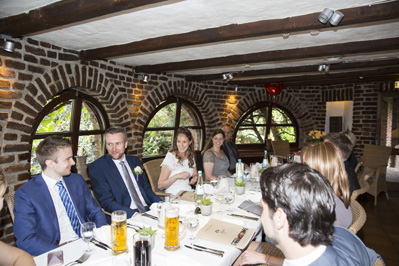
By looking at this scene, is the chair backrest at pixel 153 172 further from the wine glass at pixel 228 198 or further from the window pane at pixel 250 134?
the window pane at pixel 250 134

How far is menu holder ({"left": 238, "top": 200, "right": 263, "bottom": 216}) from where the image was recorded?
214 cm

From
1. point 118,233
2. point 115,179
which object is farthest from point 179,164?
point 118,233

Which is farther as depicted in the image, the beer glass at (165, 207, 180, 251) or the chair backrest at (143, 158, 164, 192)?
the chair backrest at (143, 158, 164, 192)

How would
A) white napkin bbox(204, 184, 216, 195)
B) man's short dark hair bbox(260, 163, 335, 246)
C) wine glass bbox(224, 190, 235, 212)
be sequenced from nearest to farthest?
man's short dark hair bbox(260, 163, 335, 246)
wine glass bbox(224, 190, 235, 212)
white napkin bbox(204, 184, 216, 195)

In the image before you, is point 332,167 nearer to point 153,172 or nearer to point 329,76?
point 153,172

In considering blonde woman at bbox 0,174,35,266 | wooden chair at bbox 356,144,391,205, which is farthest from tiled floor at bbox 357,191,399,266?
blonde woman at bbox 0,174,35,266

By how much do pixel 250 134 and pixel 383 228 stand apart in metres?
3.69

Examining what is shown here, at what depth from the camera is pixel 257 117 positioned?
7.04m

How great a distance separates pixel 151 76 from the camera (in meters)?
4.74

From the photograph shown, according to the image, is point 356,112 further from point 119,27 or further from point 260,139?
point 119,27

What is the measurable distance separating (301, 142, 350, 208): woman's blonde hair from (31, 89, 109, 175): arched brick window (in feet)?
10.0

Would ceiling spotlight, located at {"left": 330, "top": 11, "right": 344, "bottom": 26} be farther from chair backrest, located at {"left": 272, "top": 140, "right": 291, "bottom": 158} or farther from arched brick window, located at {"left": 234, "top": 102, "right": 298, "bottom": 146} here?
arched brick window, located at {"left": 234, "top": 102, "right": 298, "bottom": 146}

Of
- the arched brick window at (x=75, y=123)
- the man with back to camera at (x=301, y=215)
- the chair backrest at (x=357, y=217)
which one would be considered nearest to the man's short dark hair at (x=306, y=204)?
the man with back to camera at (x=301, y=215)

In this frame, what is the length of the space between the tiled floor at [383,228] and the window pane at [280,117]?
8.98 feet
